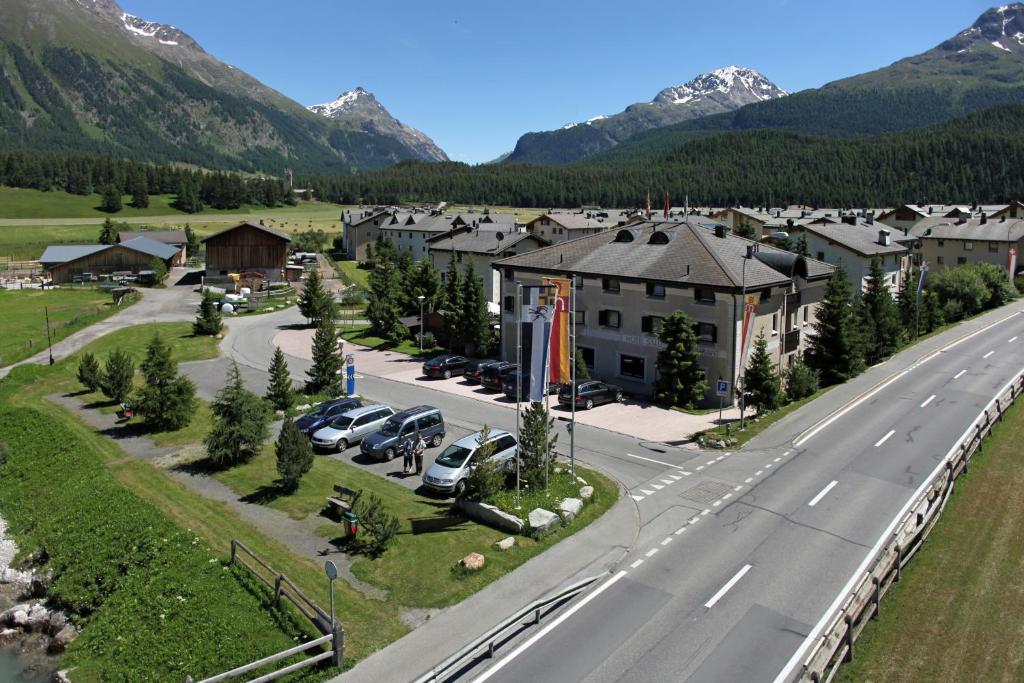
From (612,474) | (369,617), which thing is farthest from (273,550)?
(612,474)

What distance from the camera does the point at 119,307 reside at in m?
78.0

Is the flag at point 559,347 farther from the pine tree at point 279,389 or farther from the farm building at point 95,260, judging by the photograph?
the farm building at point 95,260

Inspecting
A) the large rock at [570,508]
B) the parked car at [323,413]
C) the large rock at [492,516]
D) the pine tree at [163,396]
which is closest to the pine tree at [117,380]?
the pine tree at [163,396]

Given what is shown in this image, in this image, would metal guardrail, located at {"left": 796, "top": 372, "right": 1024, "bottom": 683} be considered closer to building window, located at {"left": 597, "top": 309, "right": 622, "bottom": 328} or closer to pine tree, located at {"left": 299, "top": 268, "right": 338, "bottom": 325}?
building window, located at {"left": 597, "top": 309, "right": 622, "bottom": 328}

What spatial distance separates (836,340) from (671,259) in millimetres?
11384

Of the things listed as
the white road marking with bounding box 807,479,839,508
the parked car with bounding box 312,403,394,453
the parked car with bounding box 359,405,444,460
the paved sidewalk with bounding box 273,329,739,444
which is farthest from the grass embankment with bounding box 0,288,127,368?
the white road marking with bounding box 807,479,839,508

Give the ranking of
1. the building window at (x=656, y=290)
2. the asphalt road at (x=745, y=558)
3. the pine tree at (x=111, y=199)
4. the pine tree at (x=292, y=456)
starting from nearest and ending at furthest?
the asphalt road at (x=745, y=558) < the pine tree at (x=292, y=456) < the building window at (x=656, y=290) < the pine tree at (x=111, y=199)

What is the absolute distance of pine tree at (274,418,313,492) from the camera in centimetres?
2809

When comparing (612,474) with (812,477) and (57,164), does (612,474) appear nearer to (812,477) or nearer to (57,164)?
(812,477)

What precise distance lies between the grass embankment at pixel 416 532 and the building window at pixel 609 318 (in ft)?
60.1

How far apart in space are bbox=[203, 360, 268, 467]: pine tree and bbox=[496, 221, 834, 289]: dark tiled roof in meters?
23.8

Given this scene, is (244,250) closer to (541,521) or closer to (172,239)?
(172,239)

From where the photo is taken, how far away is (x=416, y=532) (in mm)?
24391

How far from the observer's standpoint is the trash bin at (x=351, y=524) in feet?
77.9
